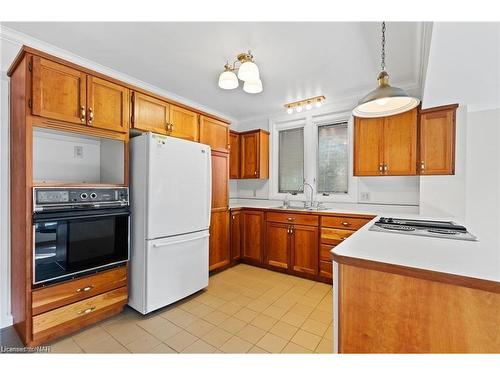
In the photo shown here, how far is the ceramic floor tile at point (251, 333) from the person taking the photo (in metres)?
1.78

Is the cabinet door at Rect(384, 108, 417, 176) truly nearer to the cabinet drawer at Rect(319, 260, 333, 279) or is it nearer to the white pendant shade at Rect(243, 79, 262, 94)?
the cabinet drawer at Rect(319, 260, 333, 279)

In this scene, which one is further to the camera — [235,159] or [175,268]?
[235,159]

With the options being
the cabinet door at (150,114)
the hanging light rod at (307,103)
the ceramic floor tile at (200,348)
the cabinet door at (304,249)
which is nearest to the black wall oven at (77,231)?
the cabinet door at (150,114)

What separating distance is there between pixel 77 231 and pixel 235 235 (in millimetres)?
2024

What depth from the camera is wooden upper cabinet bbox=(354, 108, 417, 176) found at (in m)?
2.50

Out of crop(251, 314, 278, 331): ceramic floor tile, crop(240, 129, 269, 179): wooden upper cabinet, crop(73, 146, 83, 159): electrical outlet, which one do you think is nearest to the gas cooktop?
crop(251, 314, 278, 331): ceramic floor tile

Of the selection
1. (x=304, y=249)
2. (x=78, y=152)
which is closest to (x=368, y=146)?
(x=304, y=249)

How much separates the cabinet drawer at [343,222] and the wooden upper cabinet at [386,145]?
589 mm

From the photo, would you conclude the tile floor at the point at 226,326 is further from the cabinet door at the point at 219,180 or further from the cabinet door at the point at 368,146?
the cabinet door at the point at 368,146

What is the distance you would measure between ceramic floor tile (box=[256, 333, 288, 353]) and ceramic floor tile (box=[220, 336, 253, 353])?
90 mm

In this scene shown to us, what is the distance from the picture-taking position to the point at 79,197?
5.68 feet

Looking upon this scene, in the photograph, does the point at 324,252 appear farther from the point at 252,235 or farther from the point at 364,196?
the point at 252,235
